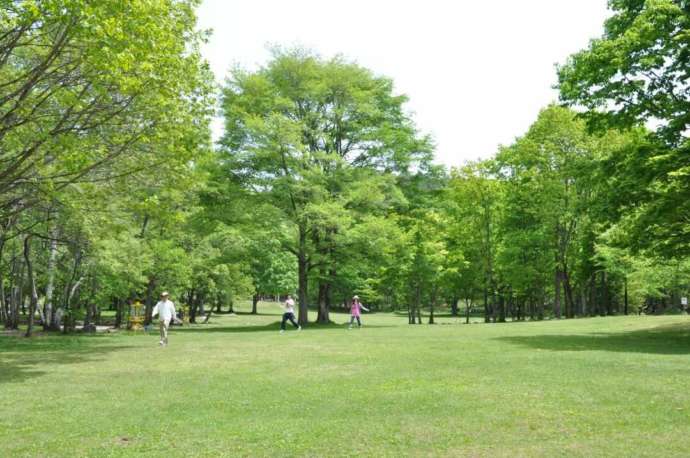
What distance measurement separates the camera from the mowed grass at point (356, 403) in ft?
23.9

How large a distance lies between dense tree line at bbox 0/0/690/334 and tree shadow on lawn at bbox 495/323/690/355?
3.32m

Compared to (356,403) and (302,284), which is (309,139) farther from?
(356,403)

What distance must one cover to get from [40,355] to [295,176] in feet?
59.1

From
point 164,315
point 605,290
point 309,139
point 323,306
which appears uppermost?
point 309,139

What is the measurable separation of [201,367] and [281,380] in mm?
3356

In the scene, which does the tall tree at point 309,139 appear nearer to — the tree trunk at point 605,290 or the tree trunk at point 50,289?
the tree trunk at point 50,289

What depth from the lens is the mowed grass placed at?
729 cm

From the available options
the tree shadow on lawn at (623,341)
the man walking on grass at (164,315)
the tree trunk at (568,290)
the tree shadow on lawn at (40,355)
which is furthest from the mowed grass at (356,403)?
the tree trunk at (568,290)

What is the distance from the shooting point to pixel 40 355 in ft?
60.3

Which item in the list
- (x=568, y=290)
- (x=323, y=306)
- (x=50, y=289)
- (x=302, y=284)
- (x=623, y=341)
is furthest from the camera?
(x=568, y=290)

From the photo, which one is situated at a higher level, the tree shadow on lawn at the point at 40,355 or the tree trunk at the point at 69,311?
the tree trunk at the point at 69,311

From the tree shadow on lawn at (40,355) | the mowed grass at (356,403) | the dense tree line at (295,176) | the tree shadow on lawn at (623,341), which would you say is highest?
the dense tree line at (295,176)

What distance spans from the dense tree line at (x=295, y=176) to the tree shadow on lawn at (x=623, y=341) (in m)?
3.32

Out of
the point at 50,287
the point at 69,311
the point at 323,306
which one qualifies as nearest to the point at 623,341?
the point at 323,306
